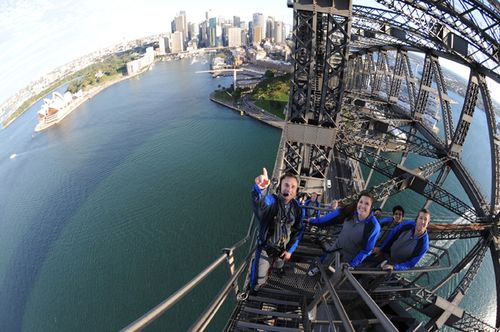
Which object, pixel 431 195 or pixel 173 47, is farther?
pixel 173 47

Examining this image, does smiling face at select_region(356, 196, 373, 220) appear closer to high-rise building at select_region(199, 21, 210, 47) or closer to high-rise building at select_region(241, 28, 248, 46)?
high-rise building at select_region(241, 28, 248, 46)

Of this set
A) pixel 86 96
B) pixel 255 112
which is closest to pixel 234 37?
pixel 86 96

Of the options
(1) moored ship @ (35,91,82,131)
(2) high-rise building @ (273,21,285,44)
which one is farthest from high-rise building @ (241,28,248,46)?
(1) moored ship @ (35,91,82,131)

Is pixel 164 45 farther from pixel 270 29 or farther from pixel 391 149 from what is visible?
pixel 391 149

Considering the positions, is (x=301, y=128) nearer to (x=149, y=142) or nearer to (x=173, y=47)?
(x=149, y=142)

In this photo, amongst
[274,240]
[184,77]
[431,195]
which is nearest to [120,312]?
[274,240]

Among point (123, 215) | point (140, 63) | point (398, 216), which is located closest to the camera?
point (398, 216)
